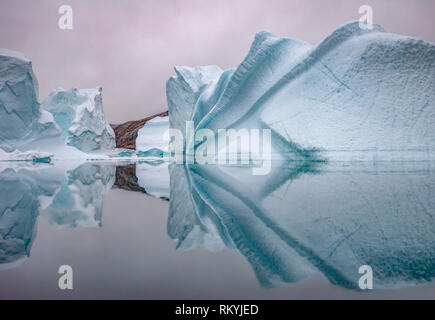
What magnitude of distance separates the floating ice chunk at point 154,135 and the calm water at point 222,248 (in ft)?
67.0

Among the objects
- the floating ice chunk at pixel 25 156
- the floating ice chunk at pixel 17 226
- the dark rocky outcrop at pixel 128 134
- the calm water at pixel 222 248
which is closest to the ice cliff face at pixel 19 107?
the floating ice chunk at pixel 25 156

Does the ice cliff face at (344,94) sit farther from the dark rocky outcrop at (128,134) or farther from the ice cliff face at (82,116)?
the dark rocky outcrop at (128,134)

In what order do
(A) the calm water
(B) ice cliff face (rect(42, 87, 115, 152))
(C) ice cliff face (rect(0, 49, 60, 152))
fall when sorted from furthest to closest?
(B) ice cliff face (rect(42, 87, 115, 152)), (C) ice cliff face (rect(0, 49, 60, 152)), (A) the calm water

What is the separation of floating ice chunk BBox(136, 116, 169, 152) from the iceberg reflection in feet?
66.4

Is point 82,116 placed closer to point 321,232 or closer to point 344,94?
point 344,94

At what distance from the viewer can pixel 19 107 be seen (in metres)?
12.4

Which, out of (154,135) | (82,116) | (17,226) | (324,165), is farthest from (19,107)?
(17,226)

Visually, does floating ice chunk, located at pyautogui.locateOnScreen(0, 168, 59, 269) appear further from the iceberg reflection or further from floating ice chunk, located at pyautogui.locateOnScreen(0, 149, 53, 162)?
floating ice chunk, located at pyautogui.locateOnScreen(0, 149, 53, 162)

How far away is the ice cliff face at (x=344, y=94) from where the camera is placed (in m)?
6.02

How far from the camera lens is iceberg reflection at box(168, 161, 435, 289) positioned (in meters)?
0.98

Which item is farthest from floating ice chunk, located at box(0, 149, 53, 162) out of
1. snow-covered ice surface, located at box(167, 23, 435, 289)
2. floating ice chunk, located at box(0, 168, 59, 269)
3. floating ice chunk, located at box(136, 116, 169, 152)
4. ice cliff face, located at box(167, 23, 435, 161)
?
floating ice chunk, located at box(0, 168, 59, 269)

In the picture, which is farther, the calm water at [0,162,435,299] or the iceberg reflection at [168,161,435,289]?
the iceberg reflection at [168,161,435,289]

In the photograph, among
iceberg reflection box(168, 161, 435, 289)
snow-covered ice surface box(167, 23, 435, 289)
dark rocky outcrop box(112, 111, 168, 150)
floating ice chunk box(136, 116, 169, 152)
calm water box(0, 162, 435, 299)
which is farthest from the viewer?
dark rocky outcrop box(112, 111, 168, 150)
